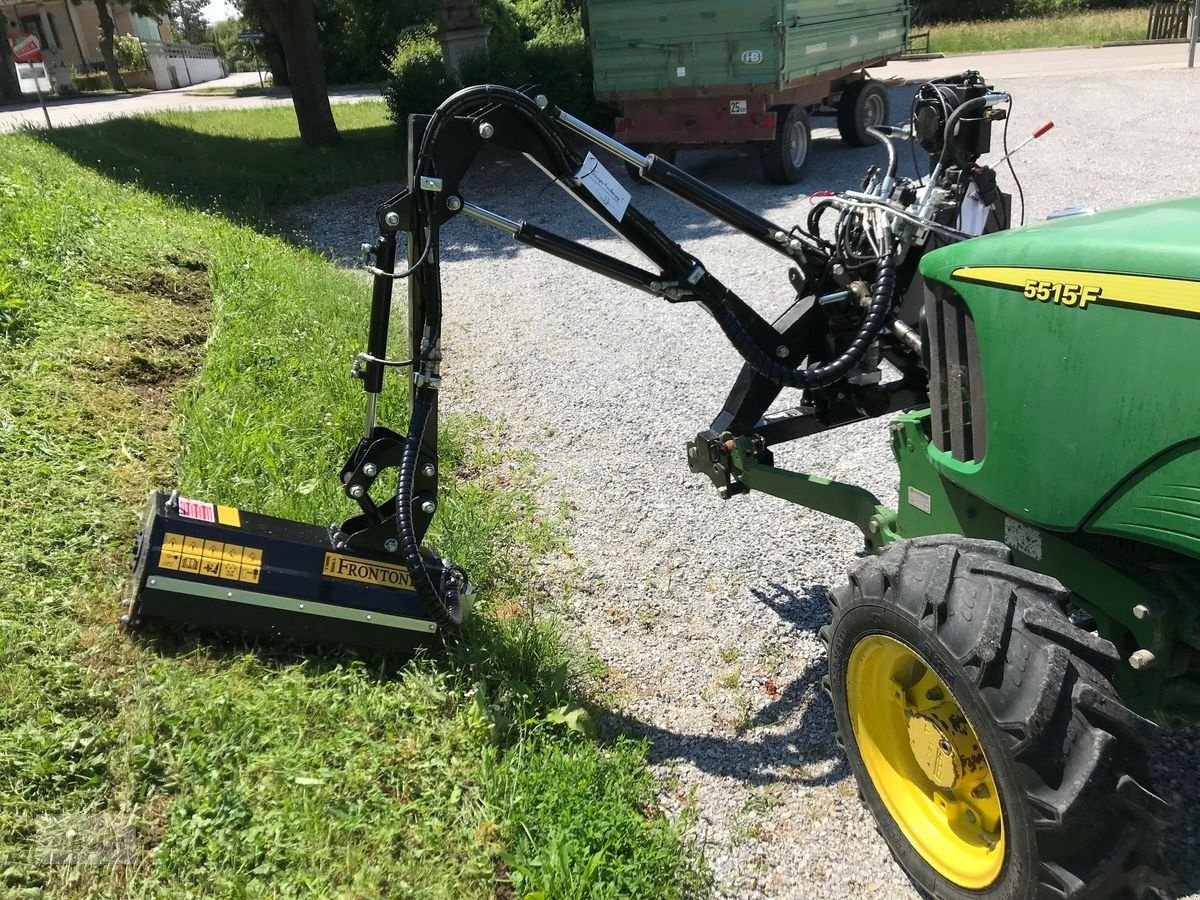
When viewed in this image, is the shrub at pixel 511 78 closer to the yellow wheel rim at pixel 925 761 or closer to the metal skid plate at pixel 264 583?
the metal skid plate at pixel 264 583

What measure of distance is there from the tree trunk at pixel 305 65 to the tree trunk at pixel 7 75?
17751 mm

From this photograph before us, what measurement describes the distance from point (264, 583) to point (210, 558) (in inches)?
7.7

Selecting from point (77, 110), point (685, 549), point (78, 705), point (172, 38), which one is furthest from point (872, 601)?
point (172, 38)

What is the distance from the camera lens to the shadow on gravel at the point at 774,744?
306 centimetres

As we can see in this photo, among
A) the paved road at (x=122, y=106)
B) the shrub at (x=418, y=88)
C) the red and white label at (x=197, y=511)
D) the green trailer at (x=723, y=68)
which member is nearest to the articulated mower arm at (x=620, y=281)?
the red and white label at (x=197, y=511)

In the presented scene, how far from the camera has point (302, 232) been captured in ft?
35.7

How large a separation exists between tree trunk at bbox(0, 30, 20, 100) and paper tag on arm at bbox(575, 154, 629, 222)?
30.9m

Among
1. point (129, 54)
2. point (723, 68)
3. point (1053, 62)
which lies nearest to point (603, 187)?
point (723, 68)

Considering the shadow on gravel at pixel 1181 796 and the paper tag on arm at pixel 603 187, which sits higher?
the paper tag on arm at pixel 603 187

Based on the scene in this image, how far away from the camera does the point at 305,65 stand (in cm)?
1470

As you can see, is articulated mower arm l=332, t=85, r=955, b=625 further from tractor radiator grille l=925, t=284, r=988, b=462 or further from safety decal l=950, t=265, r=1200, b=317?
safety decal l=950, t=265, r=1200, b=317

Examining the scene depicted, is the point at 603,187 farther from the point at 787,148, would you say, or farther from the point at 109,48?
the point at 109,48

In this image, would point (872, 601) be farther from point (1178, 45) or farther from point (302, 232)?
point (1178, 45)

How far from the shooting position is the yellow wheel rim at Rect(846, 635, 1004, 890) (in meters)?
2.42
